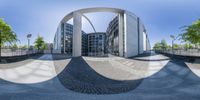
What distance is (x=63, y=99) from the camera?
5.96m

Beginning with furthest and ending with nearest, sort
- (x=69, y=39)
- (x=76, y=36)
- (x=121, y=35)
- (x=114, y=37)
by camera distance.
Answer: (x=69, y=39), (x=114, y=37), (x=121, y=35), (x=76, y=36)

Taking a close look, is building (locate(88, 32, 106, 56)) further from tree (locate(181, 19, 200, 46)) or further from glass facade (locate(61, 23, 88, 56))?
tree (locate(181, 19, 200, 46))

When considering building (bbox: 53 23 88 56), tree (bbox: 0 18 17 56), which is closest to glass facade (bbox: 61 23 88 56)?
building (bbox: 53 23 88 56)

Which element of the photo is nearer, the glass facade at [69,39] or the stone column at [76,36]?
the stone column at [76,36]

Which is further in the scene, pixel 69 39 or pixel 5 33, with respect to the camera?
pixel 69 39

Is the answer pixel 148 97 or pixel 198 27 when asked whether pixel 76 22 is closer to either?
pixel 198 27

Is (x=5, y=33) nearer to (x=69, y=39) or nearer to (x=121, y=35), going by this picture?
(x=121, y=35)

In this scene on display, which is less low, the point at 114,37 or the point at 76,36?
the point at 114,37

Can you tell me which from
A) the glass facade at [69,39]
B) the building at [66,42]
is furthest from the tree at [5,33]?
the glass facade at [69,39]

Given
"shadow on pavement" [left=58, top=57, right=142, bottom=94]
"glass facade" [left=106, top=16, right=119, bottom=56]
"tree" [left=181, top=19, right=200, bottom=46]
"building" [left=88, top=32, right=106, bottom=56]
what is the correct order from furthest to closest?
1. "building" [left=88, top=32, right=106, bottom=56]
2. "glass facade" [left=106, top=16, right=119, bottom=56]
3. "tree" [left=181, top=19, right=200, bottom=46]
4. "shadow on pavement" [left=58, top=57, right=142, bottom=94]

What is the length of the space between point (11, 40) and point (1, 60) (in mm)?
16969

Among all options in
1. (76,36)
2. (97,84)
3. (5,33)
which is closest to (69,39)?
(5,33)

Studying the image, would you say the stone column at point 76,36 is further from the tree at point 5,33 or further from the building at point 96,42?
the building at point 96,42

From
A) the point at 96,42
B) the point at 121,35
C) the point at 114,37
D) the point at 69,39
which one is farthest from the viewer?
the point at 96,42
